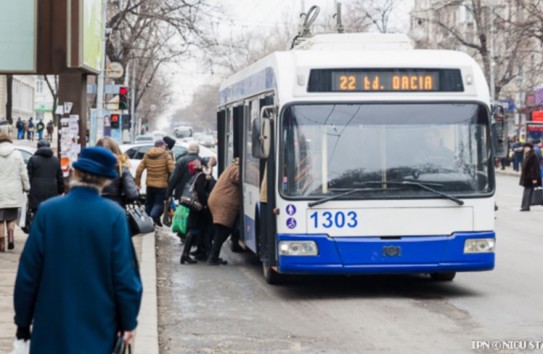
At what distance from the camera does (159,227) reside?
21.4 m

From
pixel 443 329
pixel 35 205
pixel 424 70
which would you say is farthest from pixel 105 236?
pixel 35 205

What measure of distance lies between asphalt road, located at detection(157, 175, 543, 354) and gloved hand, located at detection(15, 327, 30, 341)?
3684 millimetres

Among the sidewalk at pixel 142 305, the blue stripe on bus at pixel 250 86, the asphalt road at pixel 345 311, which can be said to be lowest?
the asphalt road at pixel 345 311

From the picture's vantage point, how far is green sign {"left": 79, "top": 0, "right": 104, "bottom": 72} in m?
16.2

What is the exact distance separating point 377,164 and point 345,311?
1.68 m

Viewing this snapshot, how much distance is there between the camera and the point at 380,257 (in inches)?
473

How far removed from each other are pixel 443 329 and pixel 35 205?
7632 millimetres

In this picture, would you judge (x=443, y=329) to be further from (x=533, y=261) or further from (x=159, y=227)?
(x=159, y=227)

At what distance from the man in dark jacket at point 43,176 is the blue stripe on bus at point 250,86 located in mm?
2774

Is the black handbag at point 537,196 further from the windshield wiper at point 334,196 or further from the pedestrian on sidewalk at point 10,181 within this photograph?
the windshield wiper at point 334,196

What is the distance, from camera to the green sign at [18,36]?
15.2m

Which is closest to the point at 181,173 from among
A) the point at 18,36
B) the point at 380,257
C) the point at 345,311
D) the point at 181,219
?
the point at 181,219

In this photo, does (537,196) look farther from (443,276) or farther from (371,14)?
(371,14)

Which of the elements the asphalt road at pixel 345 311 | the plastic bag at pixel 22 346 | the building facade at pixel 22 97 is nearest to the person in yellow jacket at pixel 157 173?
the asphalt road at pixel 345 311
